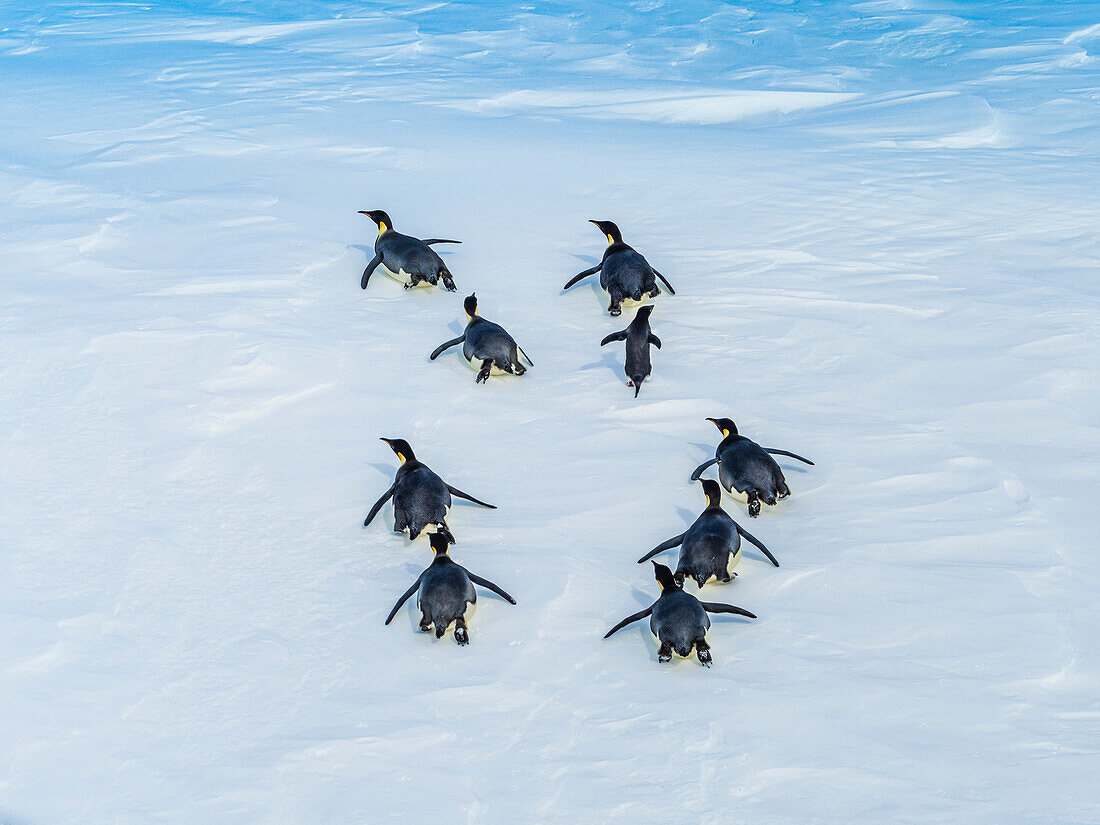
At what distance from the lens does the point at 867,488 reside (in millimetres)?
4492

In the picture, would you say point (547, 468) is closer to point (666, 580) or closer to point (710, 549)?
point (710, 549)

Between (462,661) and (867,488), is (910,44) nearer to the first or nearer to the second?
(867,488)

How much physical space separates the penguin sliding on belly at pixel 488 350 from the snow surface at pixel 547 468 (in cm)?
13

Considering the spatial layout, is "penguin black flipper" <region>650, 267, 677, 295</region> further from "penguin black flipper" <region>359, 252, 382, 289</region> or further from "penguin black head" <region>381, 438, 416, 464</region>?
"penguin black head" <region>381, 438, 416, 464</region>

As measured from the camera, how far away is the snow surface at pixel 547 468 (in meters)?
3.20

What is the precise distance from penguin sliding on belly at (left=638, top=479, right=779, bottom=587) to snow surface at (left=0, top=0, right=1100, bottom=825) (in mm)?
123

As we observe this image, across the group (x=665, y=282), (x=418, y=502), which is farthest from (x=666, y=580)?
(x=665, y=282)

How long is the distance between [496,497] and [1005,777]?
92.8 inches

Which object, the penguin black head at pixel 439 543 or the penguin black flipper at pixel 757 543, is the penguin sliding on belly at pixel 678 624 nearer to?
the penguin black flipper at pixel 757 543


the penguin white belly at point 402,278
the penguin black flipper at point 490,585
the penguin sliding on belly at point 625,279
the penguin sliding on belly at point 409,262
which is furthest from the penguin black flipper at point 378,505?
the penguin white belly at point 402,278

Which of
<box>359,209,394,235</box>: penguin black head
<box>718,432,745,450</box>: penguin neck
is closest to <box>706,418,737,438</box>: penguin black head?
<box>718,432,745,450</box>: penguin neck

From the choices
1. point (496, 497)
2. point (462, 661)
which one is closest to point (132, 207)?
point (496, 497)

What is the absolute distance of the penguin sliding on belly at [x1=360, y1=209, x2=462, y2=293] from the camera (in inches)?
251

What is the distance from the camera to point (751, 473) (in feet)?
14.1
